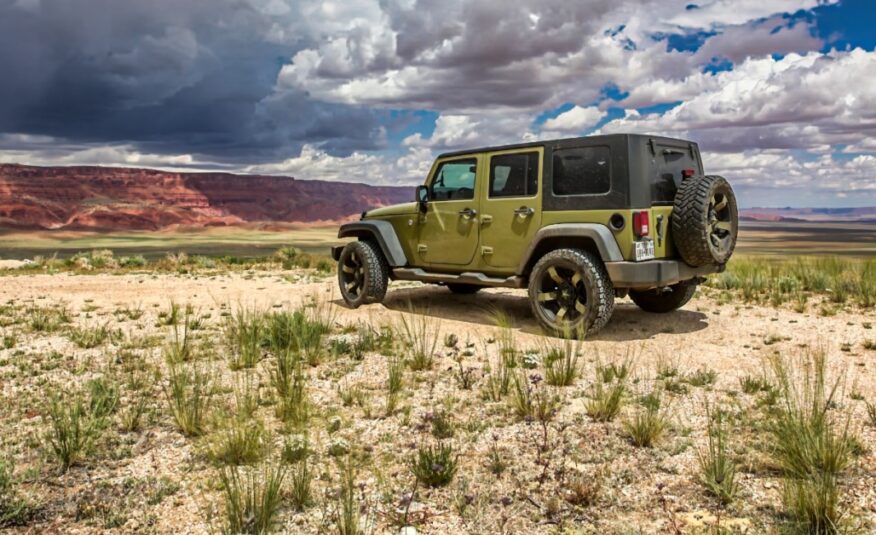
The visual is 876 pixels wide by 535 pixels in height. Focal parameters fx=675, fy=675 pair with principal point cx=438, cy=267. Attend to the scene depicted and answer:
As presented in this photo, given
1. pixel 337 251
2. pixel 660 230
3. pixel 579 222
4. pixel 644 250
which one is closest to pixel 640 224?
pixel 644 250

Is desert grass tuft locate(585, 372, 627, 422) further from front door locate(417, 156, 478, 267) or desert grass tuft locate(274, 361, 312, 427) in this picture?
front door locate(417, 156, 478, 267)

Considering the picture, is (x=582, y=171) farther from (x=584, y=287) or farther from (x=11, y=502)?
(x=11, y=502)

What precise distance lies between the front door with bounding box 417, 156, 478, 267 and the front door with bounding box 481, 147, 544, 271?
21 cm

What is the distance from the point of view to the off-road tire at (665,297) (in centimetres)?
878

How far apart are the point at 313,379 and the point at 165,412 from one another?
126 centimetres

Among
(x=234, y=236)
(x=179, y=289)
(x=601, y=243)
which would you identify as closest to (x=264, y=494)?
(x=601, y=243)

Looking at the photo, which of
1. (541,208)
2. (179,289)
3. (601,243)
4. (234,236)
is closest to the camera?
(601,243)

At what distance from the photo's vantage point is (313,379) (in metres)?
5.82

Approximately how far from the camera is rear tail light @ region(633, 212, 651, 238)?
Answer: 22.9ft

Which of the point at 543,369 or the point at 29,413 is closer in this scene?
the point at 29,413

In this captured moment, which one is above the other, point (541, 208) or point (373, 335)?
point (541, 208)

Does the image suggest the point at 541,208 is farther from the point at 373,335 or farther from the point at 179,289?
the point at 179,289

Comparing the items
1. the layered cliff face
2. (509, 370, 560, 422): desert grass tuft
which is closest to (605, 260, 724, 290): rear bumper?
(509, 370, 560, 422): desert grass tuft

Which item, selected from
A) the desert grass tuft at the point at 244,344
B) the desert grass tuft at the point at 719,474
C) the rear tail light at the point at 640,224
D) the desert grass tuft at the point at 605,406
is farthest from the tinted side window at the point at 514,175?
the desert grass tuft at the point at 719,474
